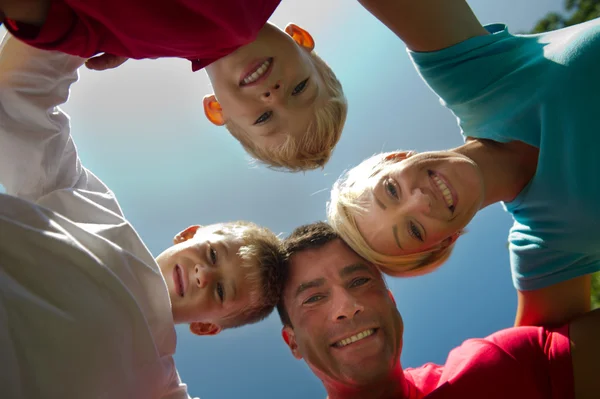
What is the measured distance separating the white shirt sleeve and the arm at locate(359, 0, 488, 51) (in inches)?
45.8

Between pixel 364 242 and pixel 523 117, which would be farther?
pixel 364 242

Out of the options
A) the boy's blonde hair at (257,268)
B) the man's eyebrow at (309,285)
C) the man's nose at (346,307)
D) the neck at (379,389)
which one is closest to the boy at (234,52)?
the boy's blonde hair at (257,268)

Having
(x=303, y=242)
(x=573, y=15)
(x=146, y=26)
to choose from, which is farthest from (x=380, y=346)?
(x=573, y=15)

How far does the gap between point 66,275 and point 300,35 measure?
5.05 ft

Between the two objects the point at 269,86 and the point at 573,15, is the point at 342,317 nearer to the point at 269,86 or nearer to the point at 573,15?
the point at 269,86

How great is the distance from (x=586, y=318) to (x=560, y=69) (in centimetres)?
100

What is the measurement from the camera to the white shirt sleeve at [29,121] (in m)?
1.36

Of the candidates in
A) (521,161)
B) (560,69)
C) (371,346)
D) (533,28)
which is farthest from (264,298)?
(533,28)

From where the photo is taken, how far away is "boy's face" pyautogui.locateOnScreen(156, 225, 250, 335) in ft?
6.01

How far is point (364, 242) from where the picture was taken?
1.85 meters

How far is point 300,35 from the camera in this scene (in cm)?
208

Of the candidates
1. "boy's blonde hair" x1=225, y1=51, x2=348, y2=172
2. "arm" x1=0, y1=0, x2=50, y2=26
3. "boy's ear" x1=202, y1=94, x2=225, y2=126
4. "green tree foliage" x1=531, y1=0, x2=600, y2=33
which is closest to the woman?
"boy's blonde hair" x1=225, y1=51, x2=348, y2=172

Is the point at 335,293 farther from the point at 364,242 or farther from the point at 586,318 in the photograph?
the point at 586,318

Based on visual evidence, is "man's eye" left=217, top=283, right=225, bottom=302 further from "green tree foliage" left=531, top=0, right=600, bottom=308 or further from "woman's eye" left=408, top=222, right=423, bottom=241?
"green tree foliage" left=531, top=0, right=600, bottom=308
